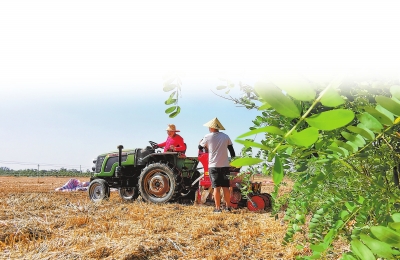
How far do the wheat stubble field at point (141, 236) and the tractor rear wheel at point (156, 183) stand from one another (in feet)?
4.17

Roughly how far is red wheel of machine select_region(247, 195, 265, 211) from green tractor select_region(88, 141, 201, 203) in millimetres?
998

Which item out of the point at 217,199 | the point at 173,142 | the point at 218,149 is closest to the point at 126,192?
the point at 173,142

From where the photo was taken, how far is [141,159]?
6.64 meters

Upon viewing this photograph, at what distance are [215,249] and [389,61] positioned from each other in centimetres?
293

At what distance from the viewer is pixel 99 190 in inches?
291

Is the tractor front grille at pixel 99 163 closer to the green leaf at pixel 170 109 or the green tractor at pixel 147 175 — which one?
the green tractor at pixel 147 175

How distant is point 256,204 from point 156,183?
73.5 inches

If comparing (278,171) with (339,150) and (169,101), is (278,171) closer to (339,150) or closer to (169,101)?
(339,150)

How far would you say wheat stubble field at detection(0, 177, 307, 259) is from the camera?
3035mm

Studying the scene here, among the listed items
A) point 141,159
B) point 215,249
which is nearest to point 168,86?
point 215,249

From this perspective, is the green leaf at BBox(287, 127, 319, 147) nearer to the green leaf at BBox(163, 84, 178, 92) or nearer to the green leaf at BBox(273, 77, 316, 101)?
the green leaf at BBox(273, 77, 316, 101)

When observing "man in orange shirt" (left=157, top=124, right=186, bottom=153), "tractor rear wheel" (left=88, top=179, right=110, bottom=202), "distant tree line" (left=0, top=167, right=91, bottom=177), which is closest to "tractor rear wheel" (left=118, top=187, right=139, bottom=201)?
"tractor rear wheel" (left=88, top=179, right=110, bottom=202)

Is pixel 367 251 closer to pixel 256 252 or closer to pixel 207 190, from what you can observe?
pixel 256 252

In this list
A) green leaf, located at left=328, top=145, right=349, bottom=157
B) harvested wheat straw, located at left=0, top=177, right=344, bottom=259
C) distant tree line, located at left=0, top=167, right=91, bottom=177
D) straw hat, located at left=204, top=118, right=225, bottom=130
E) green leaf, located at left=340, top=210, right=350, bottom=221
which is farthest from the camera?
distant tree line, located at left=0, top=167, right=91, bottom=177
